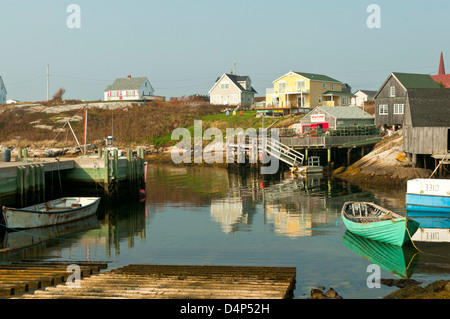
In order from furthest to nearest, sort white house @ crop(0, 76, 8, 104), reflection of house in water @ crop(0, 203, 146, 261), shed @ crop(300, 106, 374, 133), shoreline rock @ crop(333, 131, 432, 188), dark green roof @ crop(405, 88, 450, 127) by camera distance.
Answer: white house @ crop(0, 76, 8, 104) → shed @ crop(300, 106, 374, 133) → shoreline rock @ crop(333, 131, 432, 188) → dark green roof @ crop(405, 88, 450, 127) → reflection of house in water @ crop(0, 203, 146, 261)

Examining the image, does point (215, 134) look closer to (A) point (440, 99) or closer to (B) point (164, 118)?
(B) point (164, 118)

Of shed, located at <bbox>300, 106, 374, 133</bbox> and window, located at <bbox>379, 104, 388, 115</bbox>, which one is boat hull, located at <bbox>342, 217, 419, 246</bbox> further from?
window, located at <bbox>379, 104, 388, 115</bbox>

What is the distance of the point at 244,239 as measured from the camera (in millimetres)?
27812

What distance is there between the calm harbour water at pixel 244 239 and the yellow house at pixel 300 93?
44.3m

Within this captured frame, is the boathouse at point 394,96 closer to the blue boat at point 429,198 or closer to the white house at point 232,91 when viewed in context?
the blue boat at point 429,198

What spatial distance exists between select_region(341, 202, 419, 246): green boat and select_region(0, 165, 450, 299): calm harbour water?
72 centimetres

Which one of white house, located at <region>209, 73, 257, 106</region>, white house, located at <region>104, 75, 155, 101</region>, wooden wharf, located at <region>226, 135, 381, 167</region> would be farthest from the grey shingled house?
wooden wharf, located at <region>226, 135, 381, 167</region>

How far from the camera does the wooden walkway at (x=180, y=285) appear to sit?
45.2 ft

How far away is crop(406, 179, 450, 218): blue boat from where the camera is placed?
3366 centimetres

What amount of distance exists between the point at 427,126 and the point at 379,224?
23590 mm

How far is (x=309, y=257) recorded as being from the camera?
78.0 ft

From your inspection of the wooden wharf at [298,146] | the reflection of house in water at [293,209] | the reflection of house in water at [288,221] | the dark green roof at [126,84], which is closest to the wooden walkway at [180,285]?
the reflection of house in water at [288,221]
